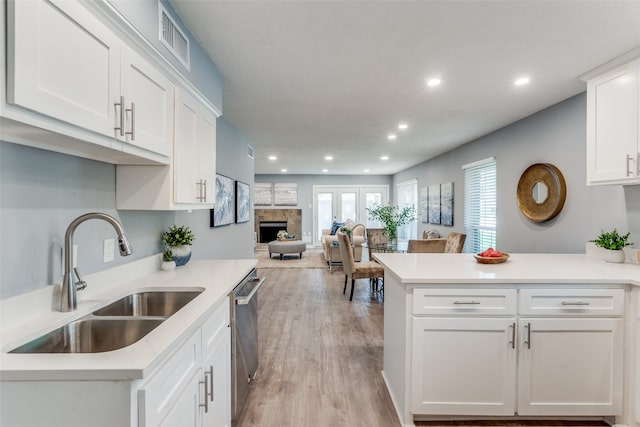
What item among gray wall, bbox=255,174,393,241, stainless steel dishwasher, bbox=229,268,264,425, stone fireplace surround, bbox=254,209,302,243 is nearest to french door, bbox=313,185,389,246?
gray wall, bbox=255,174,393,241

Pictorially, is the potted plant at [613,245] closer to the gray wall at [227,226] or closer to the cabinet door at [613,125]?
the cabinet door at [613,125]

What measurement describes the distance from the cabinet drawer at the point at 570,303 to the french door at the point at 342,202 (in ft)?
28.5

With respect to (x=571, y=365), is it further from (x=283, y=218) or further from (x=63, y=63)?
(x=283, y=218)

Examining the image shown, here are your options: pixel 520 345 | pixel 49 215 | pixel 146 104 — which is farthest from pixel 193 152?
pixel 520 345

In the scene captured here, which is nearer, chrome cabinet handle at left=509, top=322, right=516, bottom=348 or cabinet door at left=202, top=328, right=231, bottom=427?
cabinet door at left=202, top=328, right=231, bottom=427

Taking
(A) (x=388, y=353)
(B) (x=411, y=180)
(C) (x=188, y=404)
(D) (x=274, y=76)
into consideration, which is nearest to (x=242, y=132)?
(D) (x=274, y=76)

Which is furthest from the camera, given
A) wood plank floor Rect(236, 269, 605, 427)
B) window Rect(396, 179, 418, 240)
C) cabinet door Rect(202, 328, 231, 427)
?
window Rect(396, 179, 418, 240)

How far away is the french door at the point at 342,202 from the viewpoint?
1059 cm

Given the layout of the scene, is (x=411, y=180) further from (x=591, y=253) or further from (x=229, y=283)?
(x=229, y=283)

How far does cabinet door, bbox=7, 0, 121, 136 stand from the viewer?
88cm

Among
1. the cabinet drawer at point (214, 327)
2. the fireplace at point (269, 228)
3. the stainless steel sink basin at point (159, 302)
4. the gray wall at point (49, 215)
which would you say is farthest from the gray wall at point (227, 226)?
the fireplace at point (269, 228)

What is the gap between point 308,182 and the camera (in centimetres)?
1051

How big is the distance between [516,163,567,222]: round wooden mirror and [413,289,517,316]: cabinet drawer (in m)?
2.07

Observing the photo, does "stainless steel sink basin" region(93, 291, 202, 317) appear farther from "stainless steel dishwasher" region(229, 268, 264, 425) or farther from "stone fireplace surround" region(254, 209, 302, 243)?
"stone fireplace surround" region(254, 209, 302, 243)
